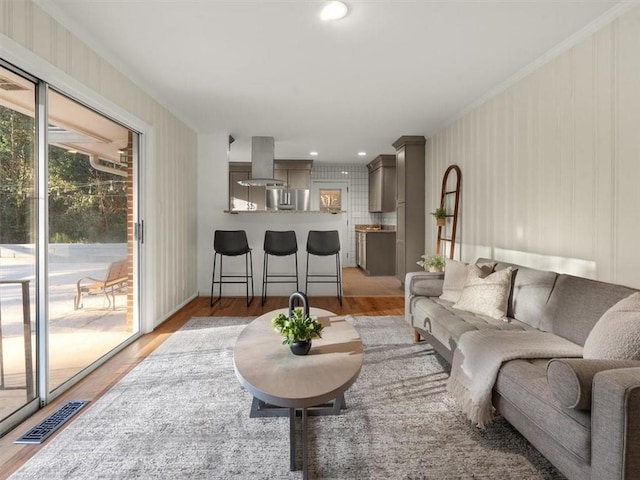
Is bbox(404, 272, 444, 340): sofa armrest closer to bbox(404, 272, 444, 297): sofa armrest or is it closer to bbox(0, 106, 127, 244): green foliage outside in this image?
bbox(404, 272, 444, 297): sofa armrest

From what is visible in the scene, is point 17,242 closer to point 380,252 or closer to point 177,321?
point 177,321

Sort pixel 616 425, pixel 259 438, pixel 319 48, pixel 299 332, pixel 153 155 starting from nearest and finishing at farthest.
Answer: pixel 616 425
pixel 299 332
pixel 259 438
pixel 319 48
pixel 153 155

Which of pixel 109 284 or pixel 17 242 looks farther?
pixel 109 284

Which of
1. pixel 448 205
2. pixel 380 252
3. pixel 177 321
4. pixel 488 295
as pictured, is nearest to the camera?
pixel 488 295

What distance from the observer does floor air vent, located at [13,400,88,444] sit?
6.07 ft

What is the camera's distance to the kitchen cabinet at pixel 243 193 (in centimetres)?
783

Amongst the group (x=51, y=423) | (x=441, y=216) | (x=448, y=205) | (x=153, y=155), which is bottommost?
(x=51, y=423)

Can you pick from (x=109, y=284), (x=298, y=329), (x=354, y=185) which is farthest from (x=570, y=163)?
(x=354, y=185)

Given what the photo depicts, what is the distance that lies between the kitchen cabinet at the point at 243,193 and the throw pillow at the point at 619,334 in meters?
6.75

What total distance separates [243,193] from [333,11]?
5906 mm

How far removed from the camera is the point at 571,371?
1299mm

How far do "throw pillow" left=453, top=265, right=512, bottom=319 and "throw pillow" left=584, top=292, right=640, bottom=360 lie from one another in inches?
35.0

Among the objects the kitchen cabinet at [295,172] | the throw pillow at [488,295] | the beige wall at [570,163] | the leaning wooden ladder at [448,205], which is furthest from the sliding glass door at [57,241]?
the kitchen cabinet at [295,172]

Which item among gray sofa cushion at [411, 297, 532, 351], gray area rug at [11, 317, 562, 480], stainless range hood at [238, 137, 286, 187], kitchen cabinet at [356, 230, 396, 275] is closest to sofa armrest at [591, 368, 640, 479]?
gray area rug at [11, 317, 562, 480]
